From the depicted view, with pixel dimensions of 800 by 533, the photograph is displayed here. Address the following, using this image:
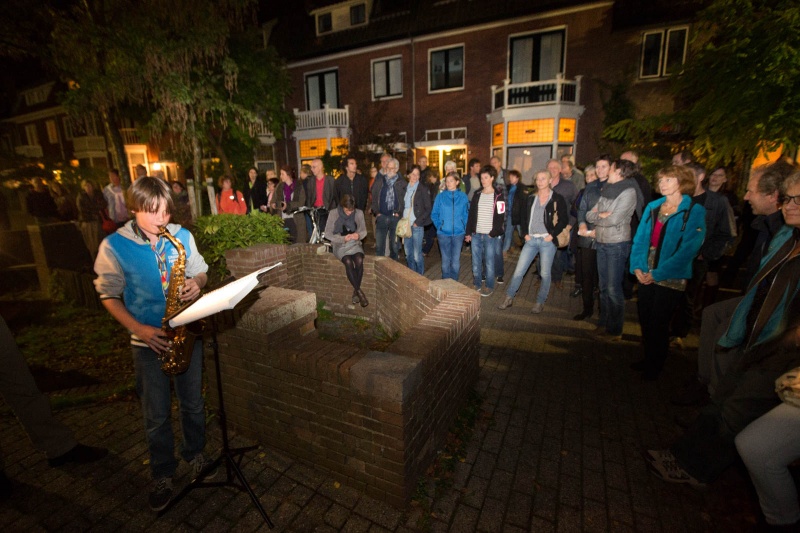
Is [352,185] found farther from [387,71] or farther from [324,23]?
[324,23]

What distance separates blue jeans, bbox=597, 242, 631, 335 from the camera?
4695 mm

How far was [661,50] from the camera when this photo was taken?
577 inches

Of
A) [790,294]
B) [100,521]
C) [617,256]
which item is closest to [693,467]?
[790,294]

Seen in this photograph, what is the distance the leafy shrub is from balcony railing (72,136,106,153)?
109 feet

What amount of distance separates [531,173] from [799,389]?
1696 cm

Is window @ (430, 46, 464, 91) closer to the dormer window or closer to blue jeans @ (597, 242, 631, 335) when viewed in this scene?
the dormer window

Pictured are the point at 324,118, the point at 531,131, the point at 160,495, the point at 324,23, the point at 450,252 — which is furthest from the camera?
the point at 324,23

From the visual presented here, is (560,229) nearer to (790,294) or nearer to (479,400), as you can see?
(479,400)

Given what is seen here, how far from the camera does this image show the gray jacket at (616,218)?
4.53 meters

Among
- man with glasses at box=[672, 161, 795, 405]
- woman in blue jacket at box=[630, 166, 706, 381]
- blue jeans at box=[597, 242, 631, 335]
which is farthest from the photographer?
blue jeans at box=[597, 242, 631, 335]

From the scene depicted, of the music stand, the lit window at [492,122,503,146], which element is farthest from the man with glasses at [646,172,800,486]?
the lit window at [492,122,503,146]

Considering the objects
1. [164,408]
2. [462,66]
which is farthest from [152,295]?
[462,66]

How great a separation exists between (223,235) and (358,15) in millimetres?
19955

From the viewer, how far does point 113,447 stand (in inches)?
127
